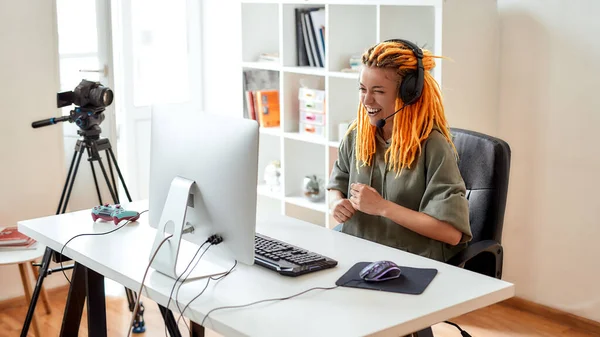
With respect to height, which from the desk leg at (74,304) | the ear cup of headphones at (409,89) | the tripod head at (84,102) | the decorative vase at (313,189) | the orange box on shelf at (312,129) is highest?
the ear cup of headphones at (409,89)

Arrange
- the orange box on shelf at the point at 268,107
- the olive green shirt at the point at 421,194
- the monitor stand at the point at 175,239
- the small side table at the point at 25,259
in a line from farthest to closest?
the orange box on shelf at the point at 268,107, the small side table at the point at 25,259, the olive green shirt at the point at 421,194, the monitor stand at the point at 175,239

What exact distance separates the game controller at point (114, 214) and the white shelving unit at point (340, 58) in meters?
1.39

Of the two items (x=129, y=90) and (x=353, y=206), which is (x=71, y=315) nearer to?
(x=353, y=206)

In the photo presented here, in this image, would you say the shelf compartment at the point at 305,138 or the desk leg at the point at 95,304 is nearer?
the desk leg at the point at 95,304

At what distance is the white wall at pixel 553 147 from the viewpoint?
10.7 ft

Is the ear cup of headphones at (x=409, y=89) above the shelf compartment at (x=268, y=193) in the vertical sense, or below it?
above

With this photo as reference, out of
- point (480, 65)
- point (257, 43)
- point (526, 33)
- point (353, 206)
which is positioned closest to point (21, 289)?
point (257, 43)

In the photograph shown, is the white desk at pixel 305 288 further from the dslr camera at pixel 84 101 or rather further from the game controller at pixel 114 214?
the dslr camera at pixel 84 101

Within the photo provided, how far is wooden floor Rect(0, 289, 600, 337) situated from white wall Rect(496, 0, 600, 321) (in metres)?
0.10

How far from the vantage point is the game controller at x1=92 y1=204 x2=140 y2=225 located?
100 inches

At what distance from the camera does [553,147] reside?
341 centimetres

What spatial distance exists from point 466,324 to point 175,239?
73.7 inches

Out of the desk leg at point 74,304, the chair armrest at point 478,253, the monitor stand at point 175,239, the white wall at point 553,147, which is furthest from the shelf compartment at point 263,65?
the monitor stand at point 175,239

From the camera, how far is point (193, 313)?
185cm
